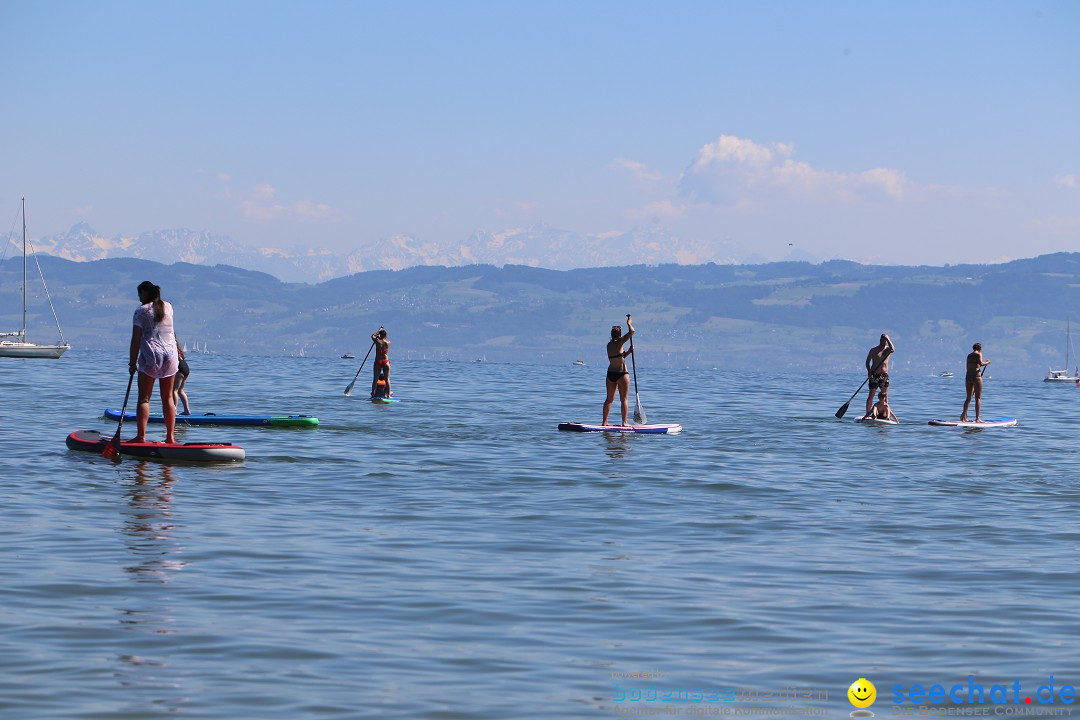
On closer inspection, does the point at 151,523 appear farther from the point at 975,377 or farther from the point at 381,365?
the point at 975,377

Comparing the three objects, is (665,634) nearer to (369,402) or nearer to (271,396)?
(369,402)

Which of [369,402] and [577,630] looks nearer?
[577,630]

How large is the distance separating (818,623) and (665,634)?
1165 mm

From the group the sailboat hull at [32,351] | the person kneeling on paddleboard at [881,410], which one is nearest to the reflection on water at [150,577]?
the person kneeling on paddleboard at [881,410]

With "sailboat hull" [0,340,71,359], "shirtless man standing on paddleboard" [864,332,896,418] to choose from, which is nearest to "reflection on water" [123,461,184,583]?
"shirtless man standing on paddleboard" [864,332,896,418]

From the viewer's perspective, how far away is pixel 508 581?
1116cm

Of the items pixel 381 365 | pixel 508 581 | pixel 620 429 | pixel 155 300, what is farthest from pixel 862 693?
pixel 381 365

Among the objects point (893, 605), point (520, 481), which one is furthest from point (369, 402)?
point (893, 605)

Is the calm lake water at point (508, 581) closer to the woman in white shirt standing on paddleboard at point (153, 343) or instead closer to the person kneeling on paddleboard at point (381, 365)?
the woman in white shirt standing on paddleboard at point (153, 343)

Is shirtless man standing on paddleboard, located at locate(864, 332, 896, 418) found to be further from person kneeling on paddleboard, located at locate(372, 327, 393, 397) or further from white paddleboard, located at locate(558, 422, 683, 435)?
person kneeling on paddleboard, located at locate(372, 327, 393, 397)

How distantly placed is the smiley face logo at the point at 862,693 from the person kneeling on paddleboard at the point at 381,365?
28712 mm

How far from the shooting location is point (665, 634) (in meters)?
9.43

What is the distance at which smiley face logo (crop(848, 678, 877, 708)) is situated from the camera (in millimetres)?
7902

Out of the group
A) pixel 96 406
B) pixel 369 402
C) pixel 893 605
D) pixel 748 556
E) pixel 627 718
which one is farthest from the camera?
pixel 369 402
